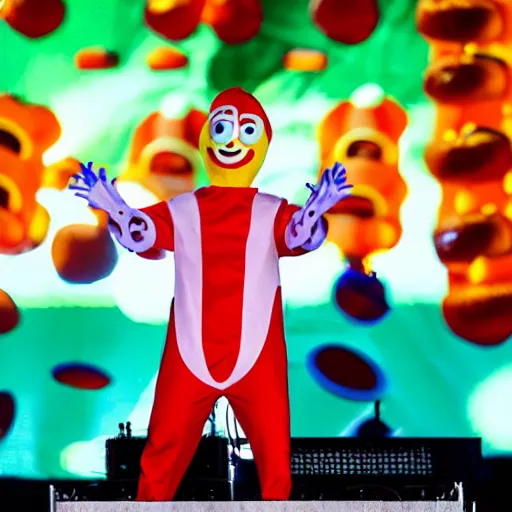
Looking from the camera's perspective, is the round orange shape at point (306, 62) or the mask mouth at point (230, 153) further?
the round orange shape at point (306, 62)

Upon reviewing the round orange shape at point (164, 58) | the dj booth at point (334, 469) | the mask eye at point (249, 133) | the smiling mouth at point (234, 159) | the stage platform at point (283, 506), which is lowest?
the stage platform at point (283, 506)

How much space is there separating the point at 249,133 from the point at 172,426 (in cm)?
81

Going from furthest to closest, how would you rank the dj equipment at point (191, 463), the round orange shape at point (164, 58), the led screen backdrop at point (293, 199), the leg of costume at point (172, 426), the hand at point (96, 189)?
the round orange shape at point (164, 58) < the led screen backdrop at point (293, 199) < the dj equipment at point (191, 463) < the hand at point (96, 189) < the leg of costume at point (172, 426)

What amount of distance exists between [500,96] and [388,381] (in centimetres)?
104

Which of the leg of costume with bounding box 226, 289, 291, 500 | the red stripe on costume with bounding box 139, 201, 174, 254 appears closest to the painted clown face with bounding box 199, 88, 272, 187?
the red stripe on costume with bounding box 139, 201, 174, 254

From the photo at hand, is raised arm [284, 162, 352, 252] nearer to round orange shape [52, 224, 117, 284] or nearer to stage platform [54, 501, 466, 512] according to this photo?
round orange shape [52, 224, 117, 284]

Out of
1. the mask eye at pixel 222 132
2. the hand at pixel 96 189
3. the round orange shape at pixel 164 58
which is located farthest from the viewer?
the round orange shape at pixel 164 58

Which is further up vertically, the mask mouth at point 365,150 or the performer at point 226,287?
the mask mouth at point 365,150

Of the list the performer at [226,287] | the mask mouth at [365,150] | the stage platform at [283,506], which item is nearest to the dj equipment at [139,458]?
the performer at [226,287]

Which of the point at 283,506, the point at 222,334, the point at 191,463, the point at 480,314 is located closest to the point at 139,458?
the point at 191,463

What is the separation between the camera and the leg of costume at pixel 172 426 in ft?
7.32

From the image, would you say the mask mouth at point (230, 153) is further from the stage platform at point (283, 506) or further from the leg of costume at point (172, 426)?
the stage platform at point (283, 506)

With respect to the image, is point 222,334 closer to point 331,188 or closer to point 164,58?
point 331,188

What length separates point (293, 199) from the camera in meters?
3.09
